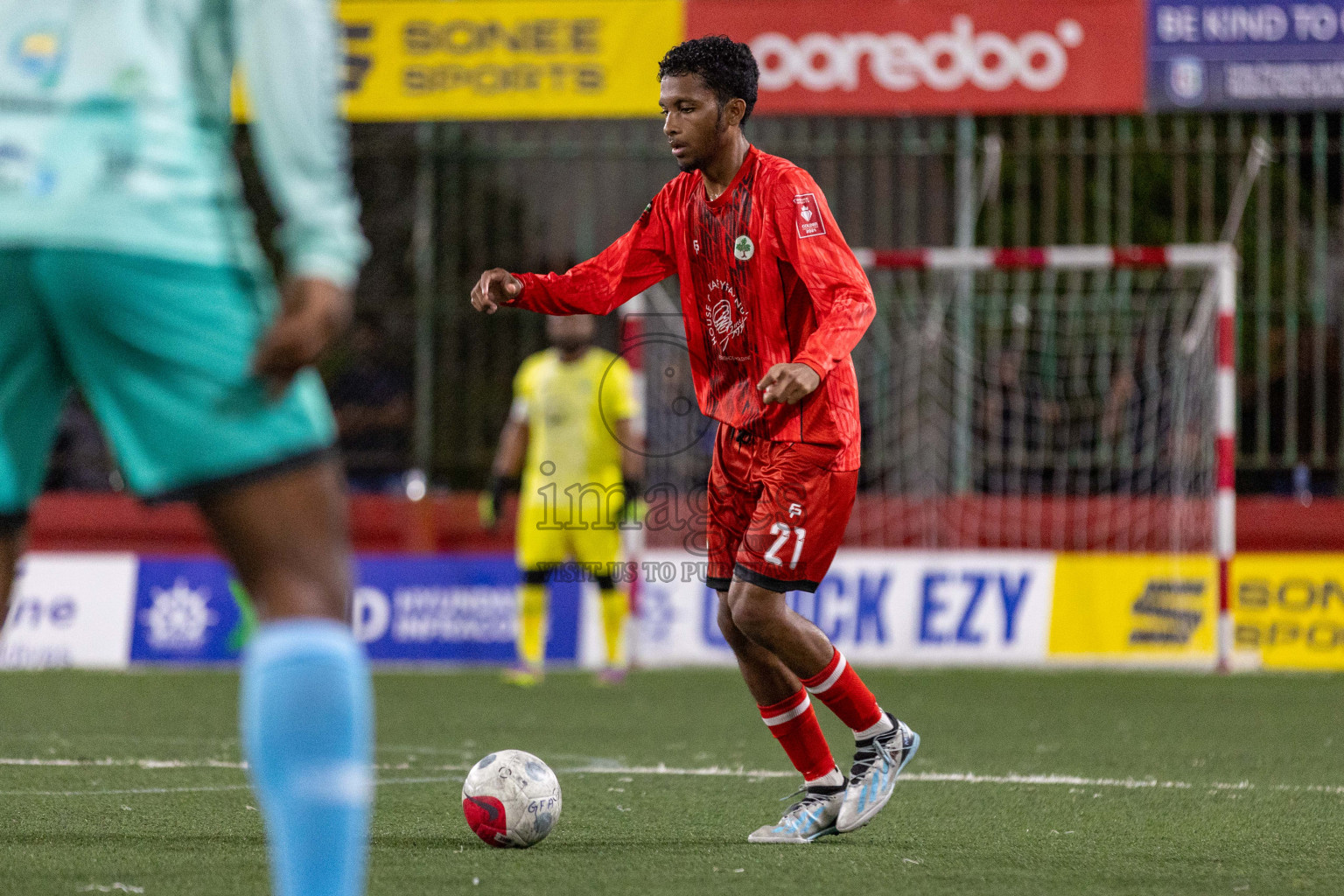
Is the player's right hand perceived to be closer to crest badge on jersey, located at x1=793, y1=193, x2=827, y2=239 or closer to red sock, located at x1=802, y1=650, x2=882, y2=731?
crest badge on jersey, located at x1=793, y1=193, x2=827, y2=239

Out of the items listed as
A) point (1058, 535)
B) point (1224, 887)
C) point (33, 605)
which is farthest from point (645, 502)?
point (1224, 887)

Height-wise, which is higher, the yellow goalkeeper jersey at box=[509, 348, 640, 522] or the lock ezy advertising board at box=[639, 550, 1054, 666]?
the yellow goalkeeper jersey at box=[509, 348, 640, 522]

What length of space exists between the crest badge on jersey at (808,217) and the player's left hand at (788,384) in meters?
0.57

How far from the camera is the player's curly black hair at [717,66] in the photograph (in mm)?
4812

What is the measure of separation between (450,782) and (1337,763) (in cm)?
319

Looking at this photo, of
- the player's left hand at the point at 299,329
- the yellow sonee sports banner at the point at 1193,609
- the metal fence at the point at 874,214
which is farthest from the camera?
the metal fence at the point at 874,214

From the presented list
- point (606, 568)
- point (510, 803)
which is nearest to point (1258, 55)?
point (606, 568)

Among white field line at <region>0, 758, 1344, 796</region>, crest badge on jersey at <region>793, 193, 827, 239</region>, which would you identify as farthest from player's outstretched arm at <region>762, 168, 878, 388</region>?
white field line at <region>0, 758, 1344, 796</region>

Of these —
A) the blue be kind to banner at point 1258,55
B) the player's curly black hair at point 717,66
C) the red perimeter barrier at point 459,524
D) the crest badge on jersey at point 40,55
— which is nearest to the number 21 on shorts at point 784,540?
the player's curly black hair at point 717,66

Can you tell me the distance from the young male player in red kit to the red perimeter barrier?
289 inches

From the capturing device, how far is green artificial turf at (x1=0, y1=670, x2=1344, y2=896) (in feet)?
13.1

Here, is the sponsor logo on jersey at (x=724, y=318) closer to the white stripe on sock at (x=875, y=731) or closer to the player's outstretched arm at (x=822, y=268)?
the player's outstretched arm at (x=822, y=268)

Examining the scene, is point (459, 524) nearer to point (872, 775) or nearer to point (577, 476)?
point (577, 476)

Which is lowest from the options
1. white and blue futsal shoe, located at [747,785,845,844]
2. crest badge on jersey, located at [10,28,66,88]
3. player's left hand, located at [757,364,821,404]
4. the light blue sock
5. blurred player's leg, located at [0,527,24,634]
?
white and blue futsal shoe, located at [747,785,845,844]
